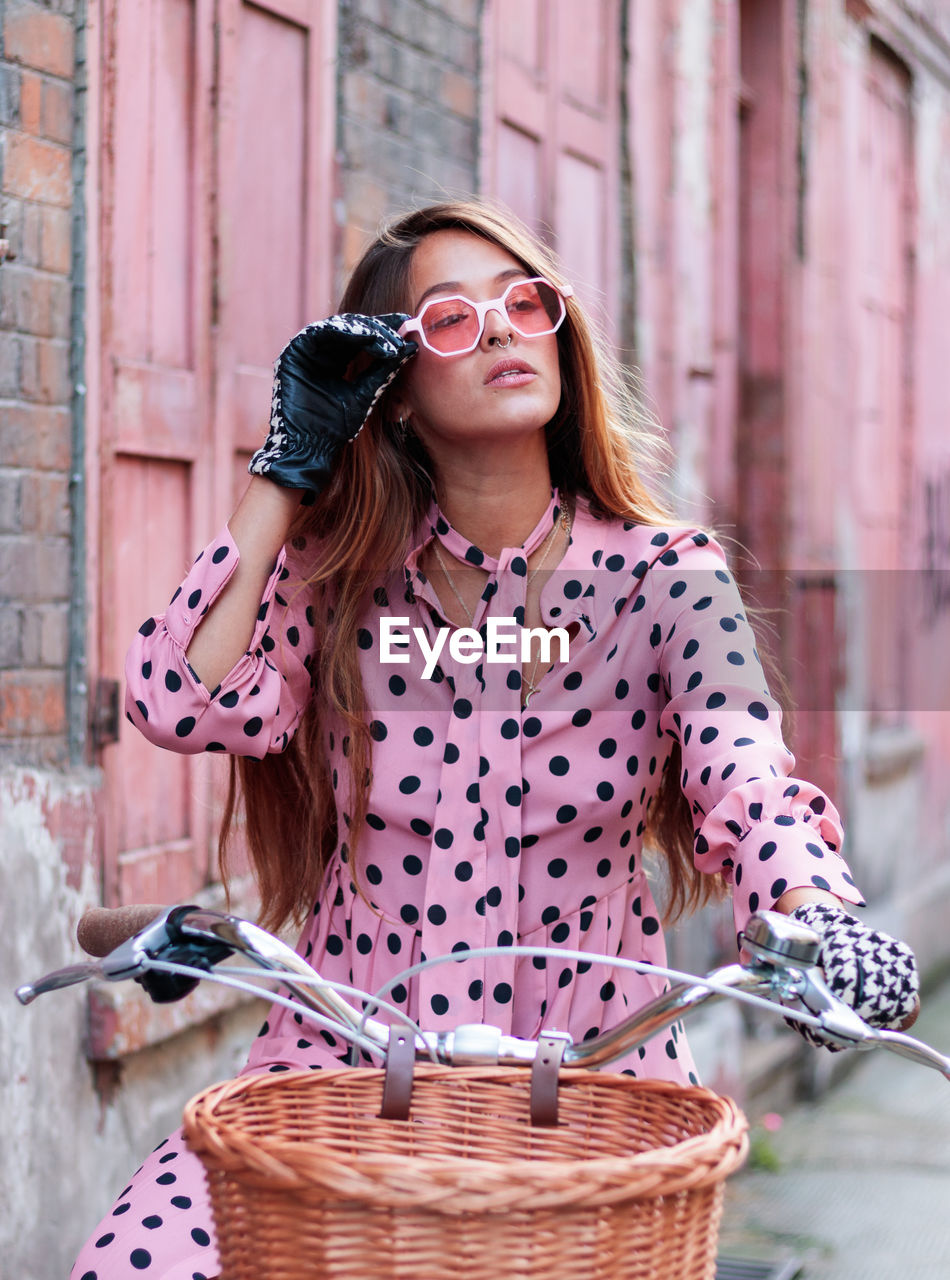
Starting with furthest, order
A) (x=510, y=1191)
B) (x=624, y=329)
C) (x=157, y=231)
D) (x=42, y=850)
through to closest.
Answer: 1. (x=624, y=329)
2. (x=157, y=231)
3. (x=42, y=850)
4. (x=510, y=1191)

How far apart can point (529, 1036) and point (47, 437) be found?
4.63 feet

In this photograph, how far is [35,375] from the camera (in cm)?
286

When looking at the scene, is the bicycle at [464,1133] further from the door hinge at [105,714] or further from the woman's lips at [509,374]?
the door hinge at [105,714]

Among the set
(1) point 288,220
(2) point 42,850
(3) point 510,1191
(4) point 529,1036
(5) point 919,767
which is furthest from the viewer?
(5) point 919,767

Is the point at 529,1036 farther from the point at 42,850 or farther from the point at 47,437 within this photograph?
the point at 47,437

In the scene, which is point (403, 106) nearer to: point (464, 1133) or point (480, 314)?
point (480, 314)

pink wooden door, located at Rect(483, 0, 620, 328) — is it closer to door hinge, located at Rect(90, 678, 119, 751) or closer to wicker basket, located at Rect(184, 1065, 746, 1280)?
door hinge, located at Rect(90, 678, 119, 751)

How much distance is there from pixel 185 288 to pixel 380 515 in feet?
3.80

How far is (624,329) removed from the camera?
17.9 ft

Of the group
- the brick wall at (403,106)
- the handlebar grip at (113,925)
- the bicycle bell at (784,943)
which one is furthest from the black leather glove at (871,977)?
the brick wall at (403,106)

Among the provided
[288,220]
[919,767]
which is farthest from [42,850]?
[919,767]

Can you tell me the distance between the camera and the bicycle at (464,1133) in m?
1.25

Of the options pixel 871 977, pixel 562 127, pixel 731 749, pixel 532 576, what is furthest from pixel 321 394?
pixel 562 127

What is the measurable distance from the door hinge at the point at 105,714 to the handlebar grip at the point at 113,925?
4.60 feet
